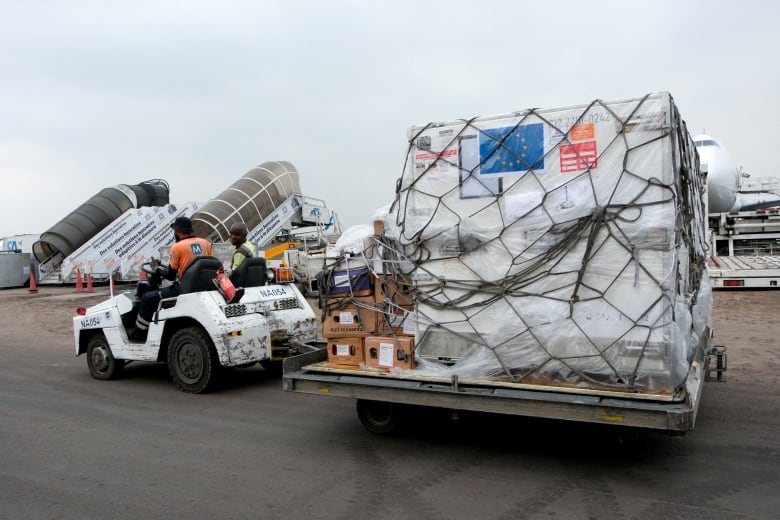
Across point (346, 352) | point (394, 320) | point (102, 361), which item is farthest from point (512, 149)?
point (102, 361)

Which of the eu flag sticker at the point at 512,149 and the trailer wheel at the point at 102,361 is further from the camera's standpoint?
the trailer wheel at the point at 102,361

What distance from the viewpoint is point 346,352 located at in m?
5.44

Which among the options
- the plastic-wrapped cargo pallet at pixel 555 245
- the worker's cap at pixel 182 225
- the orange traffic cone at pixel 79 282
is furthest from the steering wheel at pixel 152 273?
the orange traffic cone at pixel 79 282

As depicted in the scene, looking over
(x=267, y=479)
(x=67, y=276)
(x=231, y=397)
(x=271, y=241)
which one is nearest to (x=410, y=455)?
(x=267, y=479)

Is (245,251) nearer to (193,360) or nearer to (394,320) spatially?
(193,360)

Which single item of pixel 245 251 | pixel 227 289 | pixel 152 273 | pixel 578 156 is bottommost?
pixel 227 289

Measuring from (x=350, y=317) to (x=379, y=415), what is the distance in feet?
2.90

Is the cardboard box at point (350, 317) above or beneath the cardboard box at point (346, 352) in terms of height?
above

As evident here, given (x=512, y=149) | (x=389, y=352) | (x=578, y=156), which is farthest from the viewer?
(x=389, y=352)

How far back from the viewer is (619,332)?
13.6ft

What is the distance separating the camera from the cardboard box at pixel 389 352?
4.97 meters

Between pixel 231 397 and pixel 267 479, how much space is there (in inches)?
108

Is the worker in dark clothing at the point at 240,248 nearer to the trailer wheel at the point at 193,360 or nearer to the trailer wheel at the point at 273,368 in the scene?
the trailer wheel at the point at 193,360

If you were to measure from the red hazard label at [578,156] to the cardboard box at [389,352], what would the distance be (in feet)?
6.06
